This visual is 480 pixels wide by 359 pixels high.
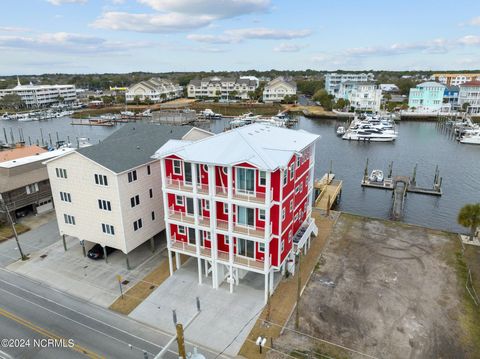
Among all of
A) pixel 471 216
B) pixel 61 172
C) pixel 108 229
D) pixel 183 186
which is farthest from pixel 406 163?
pixel 61 172

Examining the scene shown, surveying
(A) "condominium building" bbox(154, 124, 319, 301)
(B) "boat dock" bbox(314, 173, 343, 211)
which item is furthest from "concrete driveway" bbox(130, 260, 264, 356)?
(B) "boat dock" bbox(314, 173, 343, 211)

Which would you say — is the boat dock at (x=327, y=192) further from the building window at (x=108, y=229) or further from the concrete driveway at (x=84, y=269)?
the building window at (x=108, y=229)

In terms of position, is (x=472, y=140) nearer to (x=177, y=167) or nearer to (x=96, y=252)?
(x=177, y=167)

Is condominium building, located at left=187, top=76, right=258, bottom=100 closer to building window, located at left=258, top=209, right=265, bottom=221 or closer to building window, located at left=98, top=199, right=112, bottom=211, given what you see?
building window, located at left=98, top=199, right=112, bottom=211

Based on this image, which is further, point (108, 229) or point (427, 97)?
point (427, 97)

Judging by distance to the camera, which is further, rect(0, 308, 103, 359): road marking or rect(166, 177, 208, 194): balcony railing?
rect(166, 177, 208, 194): balcony railing

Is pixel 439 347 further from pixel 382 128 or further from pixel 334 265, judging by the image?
pixel 382 128
